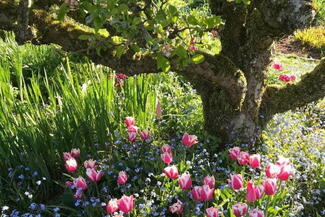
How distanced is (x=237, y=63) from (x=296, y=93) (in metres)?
0.60

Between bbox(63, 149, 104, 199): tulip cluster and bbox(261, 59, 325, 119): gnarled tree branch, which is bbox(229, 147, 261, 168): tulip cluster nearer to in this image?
bbox(63, 149, 104, 199): tulip cluster

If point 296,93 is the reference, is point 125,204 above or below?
below

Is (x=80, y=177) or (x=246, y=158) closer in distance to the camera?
(x=80, y=177)

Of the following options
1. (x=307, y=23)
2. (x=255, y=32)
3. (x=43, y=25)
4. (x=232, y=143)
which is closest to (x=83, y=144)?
(x=43, y=25)

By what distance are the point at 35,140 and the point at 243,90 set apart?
5.51 feet

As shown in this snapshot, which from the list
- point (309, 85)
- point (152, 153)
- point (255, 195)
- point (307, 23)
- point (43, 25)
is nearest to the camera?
point (255, 195)

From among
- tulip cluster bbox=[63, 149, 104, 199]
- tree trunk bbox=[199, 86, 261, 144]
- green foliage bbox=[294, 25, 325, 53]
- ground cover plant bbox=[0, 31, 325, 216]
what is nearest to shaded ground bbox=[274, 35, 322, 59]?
green foliage bbox=[294, 25, 325, 53]

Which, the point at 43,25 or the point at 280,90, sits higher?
the point at 43,25

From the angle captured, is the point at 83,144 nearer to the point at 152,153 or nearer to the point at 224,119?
the point at 152,153

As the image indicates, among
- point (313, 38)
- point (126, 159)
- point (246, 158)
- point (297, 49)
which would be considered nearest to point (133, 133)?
point (126, 159)

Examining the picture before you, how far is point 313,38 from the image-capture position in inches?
328

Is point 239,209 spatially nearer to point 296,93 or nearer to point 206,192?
point 206,192

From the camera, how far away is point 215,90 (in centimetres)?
388

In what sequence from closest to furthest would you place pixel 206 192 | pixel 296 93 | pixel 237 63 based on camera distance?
1. pixel 206 192
2. pixel 237 63
3. pixel 296 93
